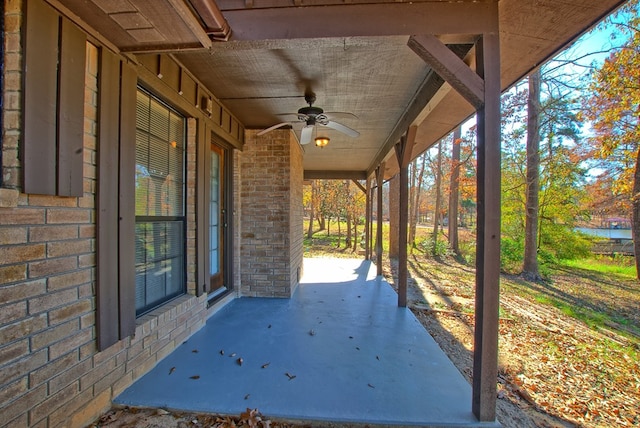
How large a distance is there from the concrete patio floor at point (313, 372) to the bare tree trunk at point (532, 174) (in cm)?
628

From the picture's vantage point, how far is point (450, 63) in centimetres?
183

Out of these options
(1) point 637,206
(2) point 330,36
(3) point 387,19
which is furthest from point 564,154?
(2) point 330,36

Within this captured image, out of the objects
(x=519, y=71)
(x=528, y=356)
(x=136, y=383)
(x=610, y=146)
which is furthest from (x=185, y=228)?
(x=610, y=146)

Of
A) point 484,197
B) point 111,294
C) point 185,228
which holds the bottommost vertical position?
point 111,294

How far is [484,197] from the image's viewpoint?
1.85m

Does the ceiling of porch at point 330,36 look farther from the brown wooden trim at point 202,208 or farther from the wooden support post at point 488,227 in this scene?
the brown wooden trim at point 202,208

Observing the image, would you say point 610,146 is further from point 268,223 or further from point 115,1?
point 115,1

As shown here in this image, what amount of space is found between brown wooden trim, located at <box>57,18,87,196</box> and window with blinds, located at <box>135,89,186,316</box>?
0.68 meters

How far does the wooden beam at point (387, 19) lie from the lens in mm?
1800

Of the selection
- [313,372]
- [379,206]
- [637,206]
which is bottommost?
[313,372]

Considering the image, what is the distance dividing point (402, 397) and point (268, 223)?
9.95 feet

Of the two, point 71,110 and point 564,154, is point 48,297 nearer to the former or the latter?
point 71,110

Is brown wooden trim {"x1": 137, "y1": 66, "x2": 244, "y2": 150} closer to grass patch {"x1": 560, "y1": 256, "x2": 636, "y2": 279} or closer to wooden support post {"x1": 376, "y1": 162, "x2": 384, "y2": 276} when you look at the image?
wooden support post {"x1": 376, "y1": 162, "x2": 384, "y2": 276}

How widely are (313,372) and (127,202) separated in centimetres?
198
